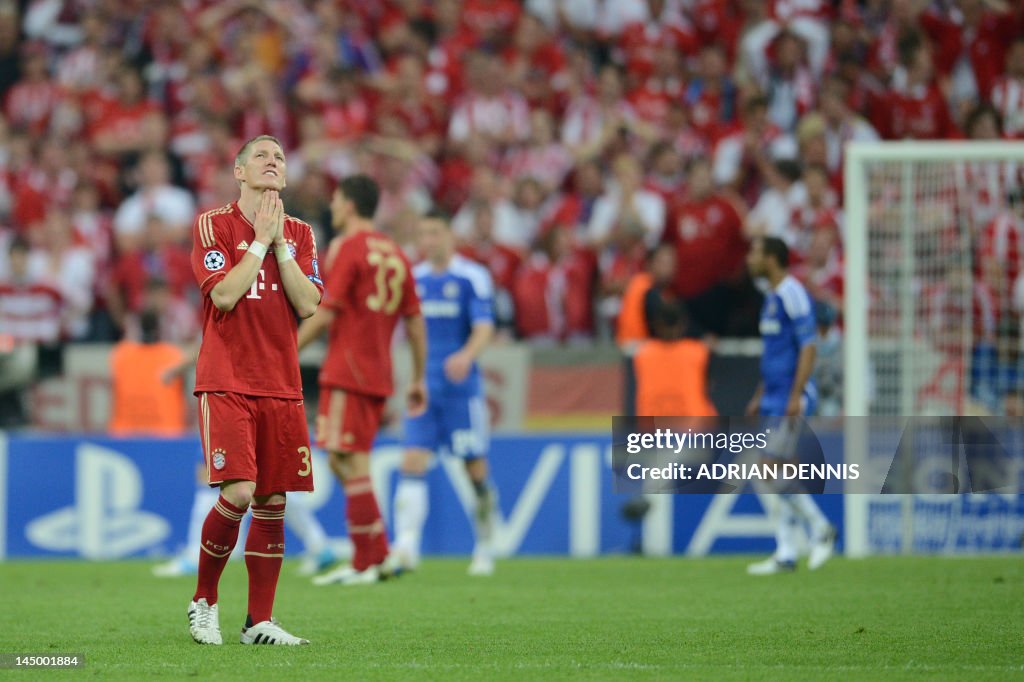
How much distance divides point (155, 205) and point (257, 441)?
10.4m

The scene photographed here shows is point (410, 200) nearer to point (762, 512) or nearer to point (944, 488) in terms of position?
point (762, 512)

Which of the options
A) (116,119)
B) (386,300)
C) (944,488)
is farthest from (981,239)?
(116,119)

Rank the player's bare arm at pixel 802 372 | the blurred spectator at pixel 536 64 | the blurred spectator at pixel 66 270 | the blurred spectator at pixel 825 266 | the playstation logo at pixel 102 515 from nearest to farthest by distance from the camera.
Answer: the player's bare arm at pixel 802 372, the playstation logo at pixel 102 515, the blurred spectator at pixel 825 266, the blurred spectator at pixel 66 270, the blurred spectator at pixel 536 64

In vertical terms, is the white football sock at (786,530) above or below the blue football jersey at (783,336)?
below

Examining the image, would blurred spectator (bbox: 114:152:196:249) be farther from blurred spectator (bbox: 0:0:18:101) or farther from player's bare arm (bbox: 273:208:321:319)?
player's bare arm (bbox: 273:208:321:319)

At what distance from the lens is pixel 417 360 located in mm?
10523

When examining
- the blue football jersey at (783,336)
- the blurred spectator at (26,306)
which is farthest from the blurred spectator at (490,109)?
the blue football jersey at (783,336)

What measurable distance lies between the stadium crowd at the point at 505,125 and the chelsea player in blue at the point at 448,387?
3435 mm

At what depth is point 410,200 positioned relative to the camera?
16516 mm

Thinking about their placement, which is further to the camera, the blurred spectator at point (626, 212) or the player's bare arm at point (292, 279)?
the blurred spectator at point (626, 212)

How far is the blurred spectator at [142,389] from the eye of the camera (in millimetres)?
14016

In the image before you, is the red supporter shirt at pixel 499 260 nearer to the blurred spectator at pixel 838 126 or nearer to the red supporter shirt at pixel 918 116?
the blurred spectator at pixel 838 126

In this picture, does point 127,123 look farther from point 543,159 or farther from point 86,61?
point 543,159

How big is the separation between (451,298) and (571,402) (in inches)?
133
